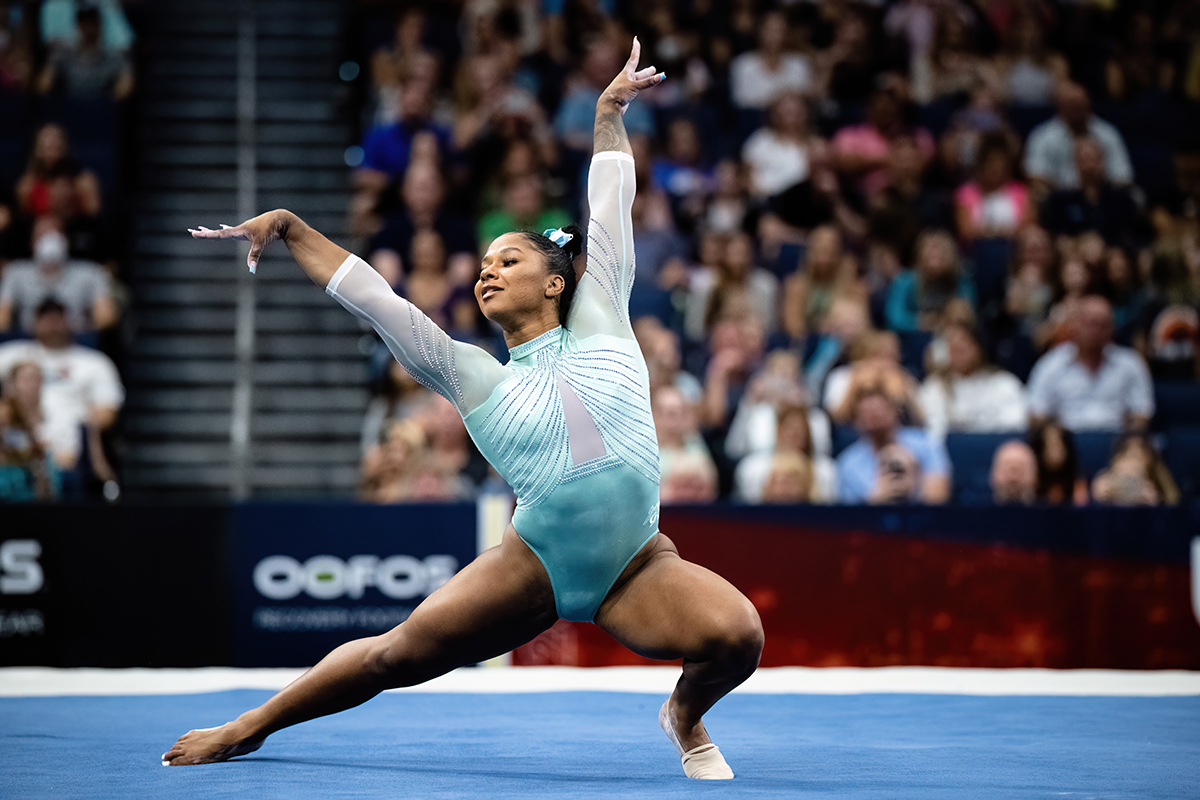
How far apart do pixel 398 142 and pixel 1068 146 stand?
4.68 m

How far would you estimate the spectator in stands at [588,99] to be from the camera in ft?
30.7

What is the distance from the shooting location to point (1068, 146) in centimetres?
934

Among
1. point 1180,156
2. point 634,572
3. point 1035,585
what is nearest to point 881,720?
point 634,572

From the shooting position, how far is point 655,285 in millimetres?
8445

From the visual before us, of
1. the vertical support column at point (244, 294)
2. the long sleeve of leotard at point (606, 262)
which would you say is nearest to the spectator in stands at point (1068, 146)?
the vertical support column at point (244, 294)

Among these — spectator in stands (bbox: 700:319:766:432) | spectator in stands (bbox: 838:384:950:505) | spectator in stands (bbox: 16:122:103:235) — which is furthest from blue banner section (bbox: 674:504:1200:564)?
spectator in stands (bbox: 16:122:103:235)

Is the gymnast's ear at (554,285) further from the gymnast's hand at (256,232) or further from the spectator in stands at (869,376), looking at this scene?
the spectator in stands at (869,376)

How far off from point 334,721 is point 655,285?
4.43 metres

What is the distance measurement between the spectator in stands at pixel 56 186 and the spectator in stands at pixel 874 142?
4.97 m

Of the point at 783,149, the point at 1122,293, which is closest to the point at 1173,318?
the point at 1122,293

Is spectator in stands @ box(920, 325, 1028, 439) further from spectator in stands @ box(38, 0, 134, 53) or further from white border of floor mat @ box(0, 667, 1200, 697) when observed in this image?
spectator in stands @ box(38, 0, 134, 53)

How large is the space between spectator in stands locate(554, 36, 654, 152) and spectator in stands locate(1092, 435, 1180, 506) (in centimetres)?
409

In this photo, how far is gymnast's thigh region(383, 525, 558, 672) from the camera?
137 inches

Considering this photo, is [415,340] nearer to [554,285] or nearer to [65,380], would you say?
[554,285]
